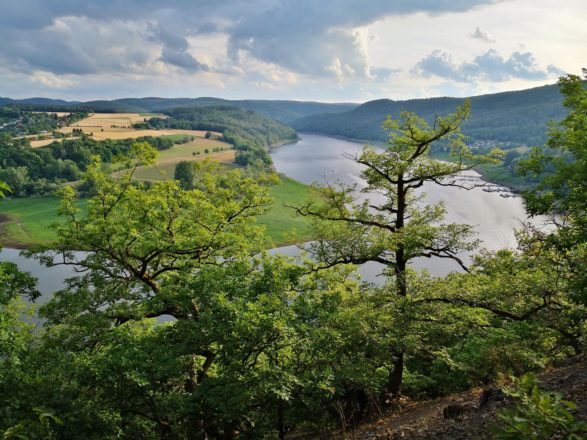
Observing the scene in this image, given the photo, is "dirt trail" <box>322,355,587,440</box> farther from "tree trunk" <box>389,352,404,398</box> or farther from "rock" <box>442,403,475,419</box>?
"tree trunk" <box>389,352,404,398</box>

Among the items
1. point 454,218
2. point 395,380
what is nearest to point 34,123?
point 454,218

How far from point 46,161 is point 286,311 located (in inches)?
4591

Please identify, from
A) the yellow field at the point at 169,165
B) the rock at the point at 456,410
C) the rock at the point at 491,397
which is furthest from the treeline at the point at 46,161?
the rock at the point at 491,397

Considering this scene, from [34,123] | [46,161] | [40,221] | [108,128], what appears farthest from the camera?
[34,123]

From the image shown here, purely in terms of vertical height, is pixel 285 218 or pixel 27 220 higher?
pixel 27 220

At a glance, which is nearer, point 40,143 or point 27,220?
point 27,220

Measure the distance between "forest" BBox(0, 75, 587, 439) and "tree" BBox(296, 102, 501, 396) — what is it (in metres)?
0.08

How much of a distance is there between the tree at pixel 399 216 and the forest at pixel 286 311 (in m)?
0.08

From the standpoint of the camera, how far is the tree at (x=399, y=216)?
15297 millimetres

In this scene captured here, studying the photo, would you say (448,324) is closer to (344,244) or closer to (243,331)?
(344,244)

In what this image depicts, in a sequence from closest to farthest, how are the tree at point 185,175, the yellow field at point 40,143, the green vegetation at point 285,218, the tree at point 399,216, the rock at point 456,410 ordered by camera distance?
the rock at point 456,410 → the tree at point 399,216 → the green vegetation at point 285,218 → the tree at point 185,175 → the yellow field at point 40,143

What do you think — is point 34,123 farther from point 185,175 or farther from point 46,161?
point 185,175

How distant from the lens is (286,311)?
11.3m

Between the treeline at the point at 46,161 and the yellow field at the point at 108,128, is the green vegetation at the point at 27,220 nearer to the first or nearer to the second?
the treeline at the point at 46,161
